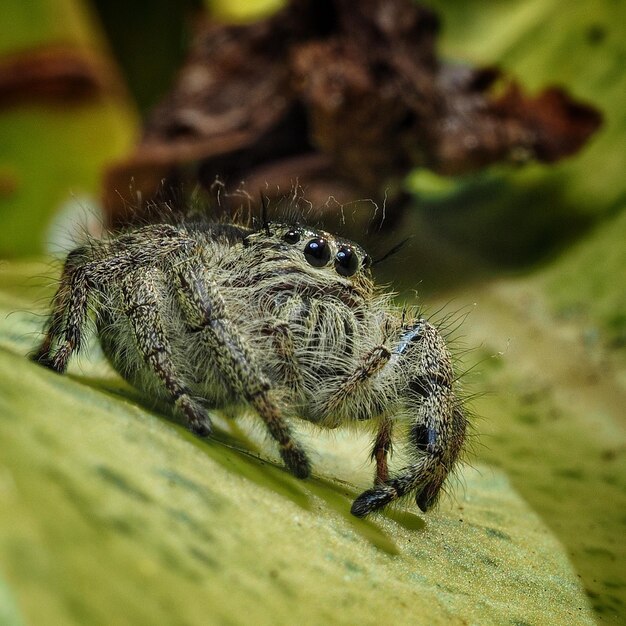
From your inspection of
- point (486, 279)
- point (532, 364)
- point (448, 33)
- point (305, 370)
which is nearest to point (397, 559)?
point (305, 370)

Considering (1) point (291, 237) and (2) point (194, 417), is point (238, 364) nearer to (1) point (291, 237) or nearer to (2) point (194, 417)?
(2) point (194, 417)

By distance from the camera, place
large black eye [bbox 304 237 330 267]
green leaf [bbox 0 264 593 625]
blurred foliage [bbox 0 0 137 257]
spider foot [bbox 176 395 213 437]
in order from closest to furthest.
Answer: green leaf [bbox 0 264 593 625]
spider foot [bbox 176 395 213 437]
large black eye [bbox 304 237 330 267]
blurred foliage [bbox 0 0 137 257]

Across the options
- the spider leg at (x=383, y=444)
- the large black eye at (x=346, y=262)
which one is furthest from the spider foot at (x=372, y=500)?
the large black eye at (x=346, y=262)

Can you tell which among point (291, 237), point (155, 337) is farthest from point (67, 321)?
point (291, 237)

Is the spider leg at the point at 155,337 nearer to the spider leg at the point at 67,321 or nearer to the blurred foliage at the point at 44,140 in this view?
the spider leg at the point at 67,321

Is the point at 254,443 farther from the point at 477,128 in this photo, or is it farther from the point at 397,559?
the point at 477,128

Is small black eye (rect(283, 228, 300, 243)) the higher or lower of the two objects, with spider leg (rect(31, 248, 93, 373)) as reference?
higher

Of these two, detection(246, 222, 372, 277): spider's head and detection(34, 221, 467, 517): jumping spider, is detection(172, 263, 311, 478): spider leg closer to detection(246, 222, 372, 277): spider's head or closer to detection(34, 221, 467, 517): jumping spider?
detection(34, 221, 467, 517): jumping spider

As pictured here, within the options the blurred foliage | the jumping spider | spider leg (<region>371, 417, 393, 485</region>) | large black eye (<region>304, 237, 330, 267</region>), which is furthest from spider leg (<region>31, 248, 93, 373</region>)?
the blurred foliage

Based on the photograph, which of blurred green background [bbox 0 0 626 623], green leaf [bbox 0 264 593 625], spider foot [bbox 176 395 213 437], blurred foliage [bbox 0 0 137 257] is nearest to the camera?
green leaf [bbox 0 264 593 625]

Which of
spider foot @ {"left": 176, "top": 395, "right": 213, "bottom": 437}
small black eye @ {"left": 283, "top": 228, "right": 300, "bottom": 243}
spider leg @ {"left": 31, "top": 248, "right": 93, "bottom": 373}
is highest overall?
small black eye @ {"left": 283, "top": 228, "right": 300, "bottom": 243}
